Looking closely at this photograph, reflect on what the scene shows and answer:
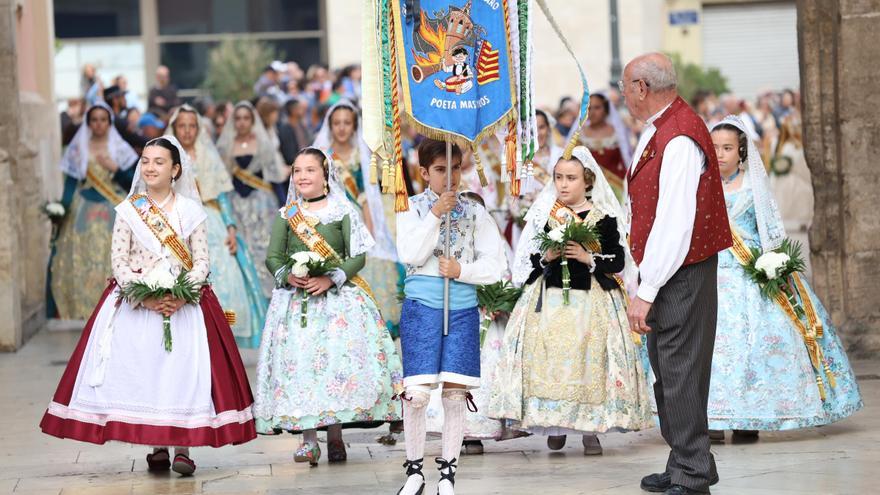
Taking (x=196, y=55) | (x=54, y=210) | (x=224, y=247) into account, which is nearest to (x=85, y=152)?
(x=54, y=210)

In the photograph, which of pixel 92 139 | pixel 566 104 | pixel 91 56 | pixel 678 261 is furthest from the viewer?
pixel 91 56

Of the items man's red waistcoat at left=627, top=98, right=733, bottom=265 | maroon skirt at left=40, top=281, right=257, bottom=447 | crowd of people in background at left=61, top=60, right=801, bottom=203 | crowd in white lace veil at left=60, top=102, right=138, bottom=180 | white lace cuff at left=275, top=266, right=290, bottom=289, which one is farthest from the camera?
crowd of people in background at left=61, top=60, right=801, bottom=203

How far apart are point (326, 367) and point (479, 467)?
3.02ft

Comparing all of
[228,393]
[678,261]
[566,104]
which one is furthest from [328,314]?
[566,104]

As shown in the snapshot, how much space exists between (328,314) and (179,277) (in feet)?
2.58

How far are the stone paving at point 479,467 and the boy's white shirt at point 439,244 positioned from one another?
1.03 meters

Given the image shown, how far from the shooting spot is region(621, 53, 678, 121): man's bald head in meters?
7.30

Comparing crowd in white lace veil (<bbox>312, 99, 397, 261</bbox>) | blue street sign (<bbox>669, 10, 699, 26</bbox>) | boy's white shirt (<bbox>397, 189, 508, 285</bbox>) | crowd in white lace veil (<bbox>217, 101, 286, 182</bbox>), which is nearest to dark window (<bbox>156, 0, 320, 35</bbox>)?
blue street sign (<bbox>669, 10, 699, 26</bbox>)

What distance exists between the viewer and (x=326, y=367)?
335 inches

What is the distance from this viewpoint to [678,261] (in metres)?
7.12

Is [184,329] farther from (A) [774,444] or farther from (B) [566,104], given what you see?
(B) [566,104]

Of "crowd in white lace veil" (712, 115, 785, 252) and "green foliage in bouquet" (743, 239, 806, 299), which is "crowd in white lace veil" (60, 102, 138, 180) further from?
"green foliage in bouquet" (743, 239, 806, 299)

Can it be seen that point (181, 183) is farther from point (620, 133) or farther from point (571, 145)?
point (620, 133)

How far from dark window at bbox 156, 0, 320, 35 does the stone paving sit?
27.8 meters
